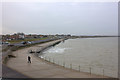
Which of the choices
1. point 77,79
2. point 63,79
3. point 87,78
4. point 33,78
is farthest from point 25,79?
point 87,78

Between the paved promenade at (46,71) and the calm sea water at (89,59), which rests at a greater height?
the paved promenade at (46,71)

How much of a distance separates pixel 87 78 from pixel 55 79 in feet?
8.95

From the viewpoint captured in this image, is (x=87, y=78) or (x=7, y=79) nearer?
(x=7, y=79)

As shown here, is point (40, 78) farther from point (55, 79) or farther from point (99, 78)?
point (99, 78)

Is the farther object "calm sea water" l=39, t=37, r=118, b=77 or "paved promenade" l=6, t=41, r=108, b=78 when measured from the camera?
"calm sea water" l=39, t=37, r=118, b=77

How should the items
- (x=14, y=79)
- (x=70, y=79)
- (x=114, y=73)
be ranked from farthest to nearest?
(x=114, y=73) < (x=70, y=79) < (x=14, y=79)

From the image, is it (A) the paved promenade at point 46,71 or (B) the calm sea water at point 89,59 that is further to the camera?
(B) the calm sea water at point 89,59

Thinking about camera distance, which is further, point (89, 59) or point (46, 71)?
point (89, 59)

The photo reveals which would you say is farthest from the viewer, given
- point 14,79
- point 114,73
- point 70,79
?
point 114,73

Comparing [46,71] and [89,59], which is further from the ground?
[46,71]

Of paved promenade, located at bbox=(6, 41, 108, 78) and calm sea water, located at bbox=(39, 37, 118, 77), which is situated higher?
paved promenade, located at bbox=(6, 41, 108, 78)

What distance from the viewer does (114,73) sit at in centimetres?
1961

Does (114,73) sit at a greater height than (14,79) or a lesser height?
lesser

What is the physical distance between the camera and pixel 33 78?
1282cm
